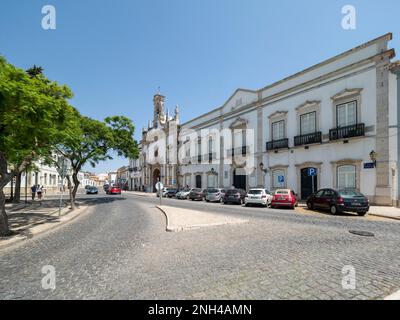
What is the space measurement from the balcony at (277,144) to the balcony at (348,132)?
441cm

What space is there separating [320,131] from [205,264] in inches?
741

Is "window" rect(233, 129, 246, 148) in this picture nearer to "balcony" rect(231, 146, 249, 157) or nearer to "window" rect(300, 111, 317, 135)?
"balcony" rect(231, 146, 249, 157)

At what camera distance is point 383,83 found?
16.3 meters

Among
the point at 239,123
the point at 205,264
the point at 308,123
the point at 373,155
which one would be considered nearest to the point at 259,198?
the point at 373,155

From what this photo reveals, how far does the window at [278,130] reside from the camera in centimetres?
2364

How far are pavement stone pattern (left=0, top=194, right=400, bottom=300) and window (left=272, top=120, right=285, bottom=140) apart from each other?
16296 mm

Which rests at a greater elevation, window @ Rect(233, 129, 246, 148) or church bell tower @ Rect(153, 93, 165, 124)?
church bell tower @ Rect(153, 93, 165, 124)

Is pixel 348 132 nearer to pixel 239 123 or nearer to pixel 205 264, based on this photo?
pixel 239 123

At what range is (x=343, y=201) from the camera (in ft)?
42.8

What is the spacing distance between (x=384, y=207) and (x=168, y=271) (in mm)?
16922

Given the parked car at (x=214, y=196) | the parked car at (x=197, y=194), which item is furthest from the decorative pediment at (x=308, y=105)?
the parked car at (x=197, y=194)

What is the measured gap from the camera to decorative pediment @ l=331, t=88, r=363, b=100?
17.6 m

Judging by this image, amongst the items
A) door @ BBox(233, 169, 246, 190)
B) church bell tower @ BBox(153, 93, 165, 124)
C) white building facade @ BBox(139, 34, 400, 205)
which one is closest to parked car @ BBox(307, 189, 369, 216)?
white building facade @ BBox(139, 34, 400, 205)

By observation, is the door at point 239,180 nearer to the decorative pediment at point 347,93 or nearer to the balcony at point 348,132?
the balcony at point 348,132
